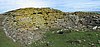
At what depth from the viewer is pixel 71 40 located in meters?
45.2

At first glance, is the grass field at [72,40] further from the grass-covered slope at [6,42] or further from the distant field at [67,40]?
the grass-covered slope at [6,42]

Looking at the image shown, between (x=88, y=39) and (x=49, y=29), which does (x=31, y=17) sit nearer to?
(x=49, y=29)

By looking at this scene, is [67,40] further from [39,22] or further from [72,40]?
[39,22]

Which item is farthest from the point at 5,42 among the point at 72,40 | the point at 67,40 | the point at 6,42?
the point at 72,40

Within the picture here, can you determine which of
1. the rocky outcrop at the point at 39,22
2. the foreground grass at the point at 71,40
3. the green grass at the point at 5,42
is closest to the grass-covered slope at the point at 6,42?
the green grass at the point at 5,42

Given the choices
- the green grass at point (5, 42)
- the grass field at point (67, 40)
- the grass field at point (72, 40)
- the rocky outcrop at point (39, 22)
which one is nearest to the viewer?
the grass field at point (72, 40)

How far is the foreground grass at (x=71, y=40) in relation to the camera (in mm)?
43334

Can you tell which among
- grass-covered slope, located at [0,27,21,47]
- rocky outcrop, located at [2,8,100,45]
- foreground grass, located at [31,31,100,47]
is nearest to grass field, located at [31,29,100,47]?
foreground grass, located at [31,31,100,47]

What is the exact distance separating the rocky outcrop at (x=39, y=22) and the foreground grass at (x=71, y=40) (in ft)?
8.48

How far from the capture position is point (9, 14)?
6191 centimetres

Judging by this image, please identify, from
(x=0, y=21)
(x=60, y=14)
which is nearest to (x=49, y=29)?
(x=60, y=14)

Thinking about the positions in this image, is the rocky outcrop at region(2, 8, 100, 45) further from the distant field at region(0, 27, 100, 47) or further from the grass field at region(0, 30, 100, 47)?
the distant field at region(0, 27, 100, 47)

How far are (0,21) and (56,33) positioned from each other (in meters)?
14.9

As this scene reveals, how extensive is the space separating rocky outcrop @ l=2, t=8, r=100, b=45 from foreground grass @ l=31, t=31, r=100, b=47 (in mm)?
2584
